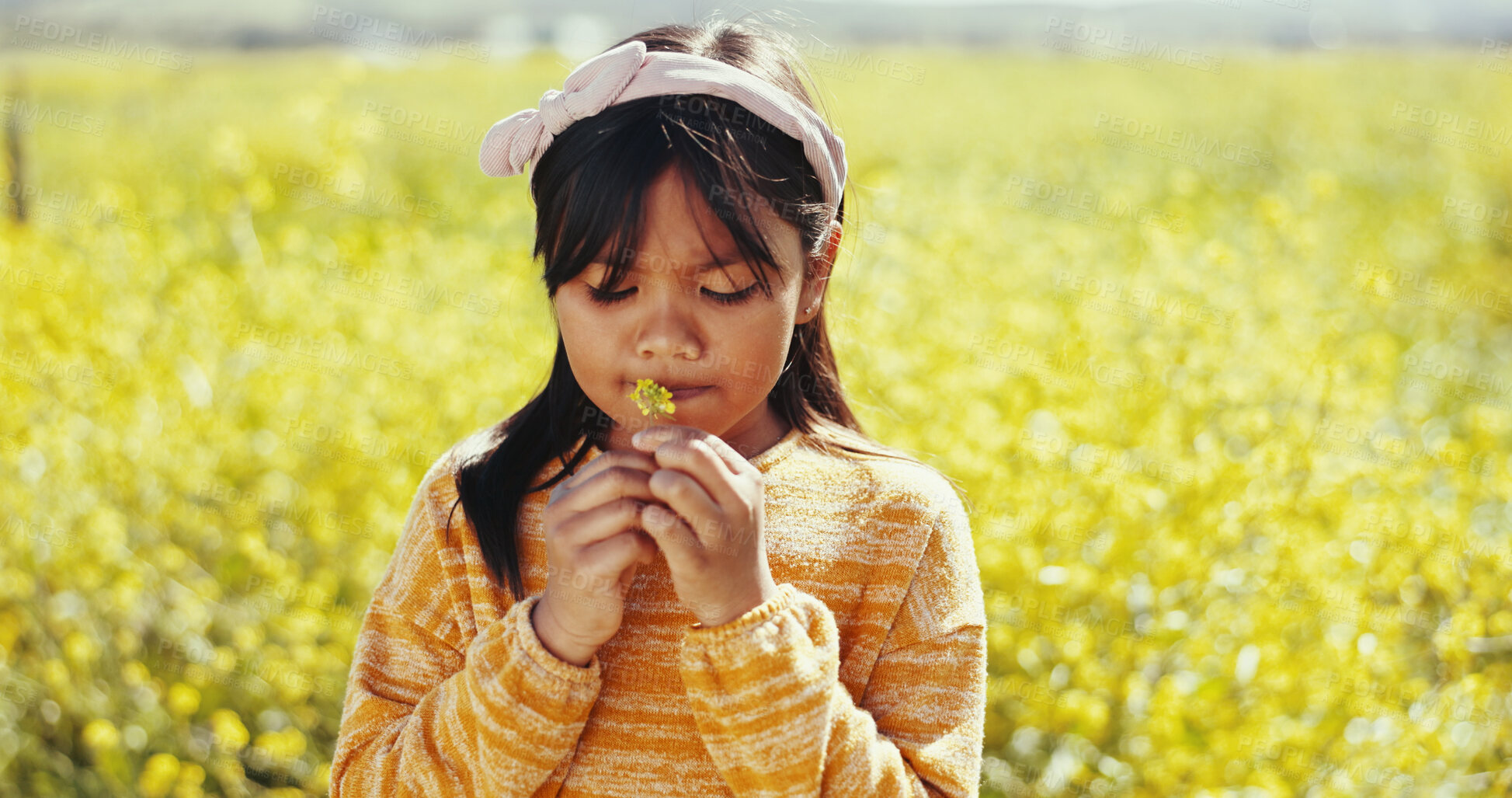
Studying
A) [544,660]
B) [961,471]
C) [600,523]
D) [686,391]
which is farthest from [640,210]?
[961,471]

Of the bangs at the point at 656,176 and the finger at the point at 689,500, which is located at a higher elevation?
the bangs at the point at 656,176

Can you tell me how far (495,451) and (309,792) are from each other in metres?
1.51

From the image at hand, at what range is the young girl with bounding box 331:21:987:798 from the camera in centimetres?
89

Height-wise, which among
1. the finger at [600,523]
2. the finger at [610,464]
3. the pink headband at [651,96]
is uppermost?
the pink headband at [651,96]

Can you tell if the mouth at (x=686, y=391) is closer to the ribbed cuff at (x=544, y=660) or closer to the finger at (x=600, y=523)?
the finger at (x=600, y=523)

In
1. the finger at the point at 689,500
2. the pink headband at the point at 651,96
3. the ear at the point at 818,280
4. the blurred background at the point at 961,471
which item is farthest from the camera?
the blurred background at the point at 961,471

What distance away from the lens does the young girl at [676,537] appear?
0.89m

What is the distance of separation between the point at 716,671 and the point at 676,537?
0.40 feet

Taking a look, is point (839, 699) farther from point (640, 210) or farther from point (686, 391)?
point (640, 210)

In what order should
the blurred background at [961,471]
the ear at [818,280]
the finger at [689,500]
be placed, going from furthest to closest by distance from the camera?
the blurred background at [961,471], the ear at [818,280], the finger at [689,500]

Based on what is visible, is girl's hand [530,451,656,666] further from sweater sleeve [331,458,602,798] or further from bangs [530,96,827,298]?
bangs [530,96,827,298]

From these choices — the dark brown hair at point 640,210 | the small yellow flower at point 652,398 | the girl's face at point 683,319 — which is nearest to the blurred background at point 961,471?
the dark brown hair at point 640,210

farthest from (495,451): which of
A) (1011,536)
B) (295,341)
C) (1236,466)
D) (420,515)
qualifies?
(295,341)

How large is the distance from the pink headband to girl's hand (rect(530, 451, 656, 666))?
1.03 feet
